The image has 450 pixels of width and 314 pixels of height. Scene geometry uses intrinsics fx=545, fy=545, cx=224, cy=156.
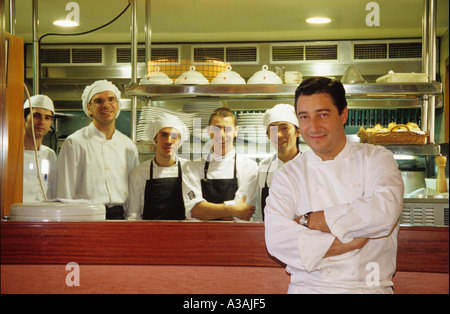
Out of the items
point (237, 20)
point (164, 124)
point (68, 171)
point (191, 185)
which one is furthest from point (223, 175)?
point (237, 20)

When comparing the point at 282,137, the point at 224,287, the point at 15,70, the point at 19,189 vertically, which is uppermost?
the point at 15,70

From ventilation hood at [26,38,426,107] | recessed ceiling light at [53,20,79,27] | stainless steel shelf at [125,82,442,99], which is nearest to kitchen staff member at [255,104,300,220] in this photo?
stainless steel shelf at [125,82,442,99]

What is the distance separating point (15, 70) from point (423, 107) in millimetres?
2599

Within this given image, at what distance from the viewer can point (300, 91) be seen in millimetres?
2066

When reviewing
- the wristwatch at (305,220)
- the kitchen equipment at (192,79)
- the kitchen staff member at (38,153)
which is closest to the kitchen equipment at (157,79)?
the kitchen equipment at (192,79)

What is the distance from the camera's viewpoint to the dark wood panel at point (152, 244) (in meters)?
2.17

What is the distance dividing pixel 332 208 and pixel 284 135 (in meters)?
1.68

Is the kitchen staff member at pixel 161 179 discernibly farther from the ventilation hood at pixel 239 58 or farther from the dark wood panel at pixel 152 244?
the ventilation hood at pixel 239 58

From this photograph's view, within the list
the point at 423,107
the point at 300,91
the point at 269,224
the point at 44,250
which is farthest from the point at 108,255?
the point at 423,107

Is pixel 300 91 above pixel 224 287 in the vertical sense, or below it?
above

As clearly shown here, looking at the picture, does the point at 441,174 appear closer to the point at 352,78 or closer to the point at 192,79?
the point at 352,78

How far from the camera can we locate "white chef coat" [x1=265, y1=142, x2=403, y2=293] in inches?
73.1

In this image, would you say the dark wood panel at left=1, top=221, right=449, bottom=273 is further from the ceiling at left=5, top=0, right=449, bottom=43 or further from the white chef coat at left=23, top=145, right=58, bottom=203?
the ceiling at left=5, top=0, right=449, bottom=43

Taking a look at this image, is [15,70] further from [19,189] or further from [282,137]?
[282,137]
